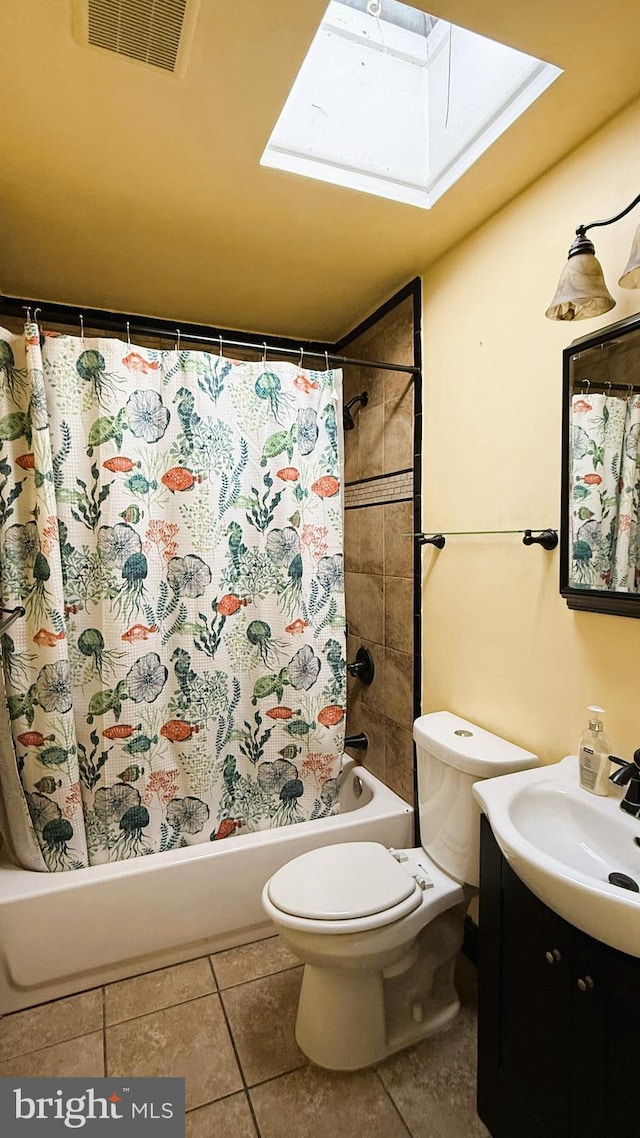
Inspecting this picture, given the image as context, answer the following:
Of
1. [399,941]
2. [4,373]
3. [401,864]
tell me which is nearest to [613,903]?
[399,941]

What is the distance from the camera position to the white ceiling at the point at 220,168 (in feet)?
3.47

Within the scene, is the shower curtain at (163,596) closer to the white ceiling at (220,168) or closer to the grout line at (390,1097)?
the white ceiling at (220,168)

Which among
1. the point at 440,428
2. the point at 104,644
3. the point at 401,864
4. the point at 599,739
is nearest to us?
the point at 599,739

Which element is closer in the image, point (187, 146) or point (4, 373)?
point (187, 146)

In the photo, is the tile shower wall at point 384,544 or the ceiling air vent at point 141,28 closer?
the ceiling air vent at point 141,28

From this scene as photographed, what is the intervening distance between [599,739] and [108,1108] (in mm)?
1434

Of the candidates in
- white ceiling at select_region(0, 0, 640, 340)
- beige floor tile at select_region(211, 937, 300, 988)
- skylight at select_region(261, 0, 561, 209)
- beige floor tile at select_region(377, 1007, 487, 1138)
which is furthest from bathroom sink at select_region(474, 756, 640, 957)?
skylight at select_region(261, 0, 561, 209)

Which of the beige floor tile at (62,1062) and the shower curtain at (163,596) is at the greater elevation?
the shower curtain at (163,596)

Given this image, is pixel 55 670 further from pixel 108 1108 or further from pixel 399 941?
pixel 399 941

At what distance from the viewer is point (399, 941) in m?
1.40

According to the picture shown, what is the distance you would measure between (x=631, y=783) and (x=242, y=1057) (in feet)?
4.11

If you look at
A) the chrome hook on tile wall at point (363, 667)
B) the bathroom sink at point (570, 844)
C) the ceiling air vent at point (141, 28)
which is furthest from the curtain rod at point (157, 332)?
the bathroom sink at point (570, 844)

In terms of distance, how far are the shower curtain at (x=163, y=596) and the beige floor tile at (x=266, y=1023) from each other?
48 cm

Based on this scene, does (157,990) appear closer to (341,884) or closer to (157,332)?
(341,884)
